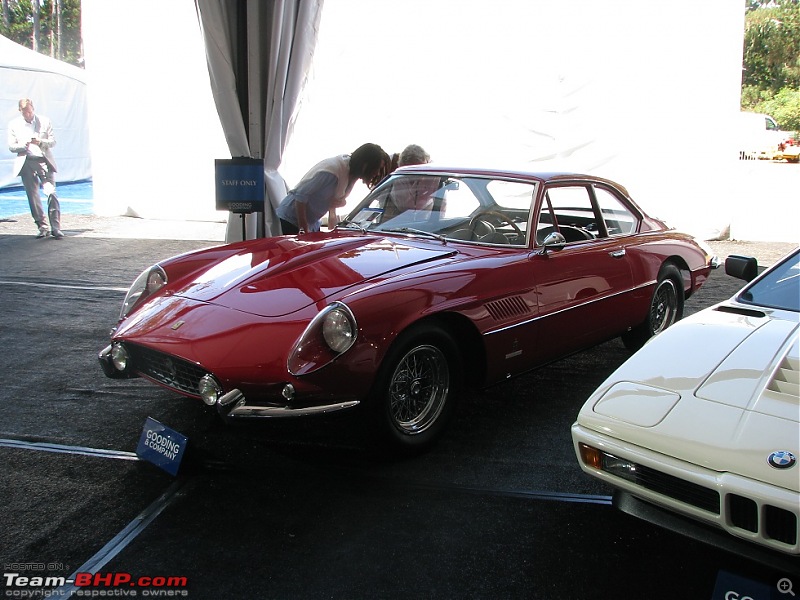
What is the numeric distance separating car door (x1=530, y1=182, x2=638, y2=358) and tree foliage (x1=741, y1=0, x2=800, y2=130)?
32.3 meters

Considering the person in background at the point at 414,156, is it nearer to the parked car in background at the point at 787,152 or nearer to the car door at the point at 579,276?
the car door at the point at 579,276

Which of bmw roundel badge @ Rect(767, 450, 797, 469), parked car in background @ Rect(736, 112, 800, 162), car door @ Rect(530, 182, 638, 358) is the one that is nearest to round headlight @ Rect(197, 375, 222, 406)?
car door @ Rect(530, 182, 638, 358)

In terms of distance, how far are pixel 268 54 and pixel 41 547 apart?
5.68 meters

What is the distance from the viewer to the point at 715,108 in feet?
30.6

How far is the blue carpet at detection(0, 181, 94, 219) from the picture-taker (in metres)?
12.5

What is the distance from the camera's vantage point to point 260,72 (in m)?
7.12

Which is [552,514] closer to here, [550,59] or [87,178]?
[550,59]

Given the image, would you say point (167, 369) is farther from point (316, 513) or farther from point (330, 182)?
point (330, 182)

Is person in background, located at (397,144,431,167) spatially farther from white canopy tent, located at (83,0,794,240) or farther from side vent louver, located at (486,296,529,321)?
white canopy tent, located at (83,0,794,240)

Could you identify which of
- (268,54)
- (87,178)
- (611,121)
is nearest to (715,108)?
(611,121)

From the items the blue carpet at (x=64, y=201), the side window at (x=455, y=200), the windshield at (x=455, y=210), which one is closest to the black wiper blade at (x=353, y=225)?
the windshield at (x=455, y=210)

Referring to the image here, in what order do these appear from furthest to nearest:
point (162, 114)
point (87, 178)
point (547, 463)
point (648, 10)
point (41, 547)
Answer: point (87, 178) < point (162, 114) < point (648, 10) < point (547, 463) < point (41, 547)

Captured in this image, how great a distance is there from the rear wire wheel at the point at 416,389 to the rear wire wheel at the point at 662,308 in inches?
72.2

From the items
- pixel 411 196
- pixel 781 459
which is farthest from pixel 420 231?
pixel 781 459
